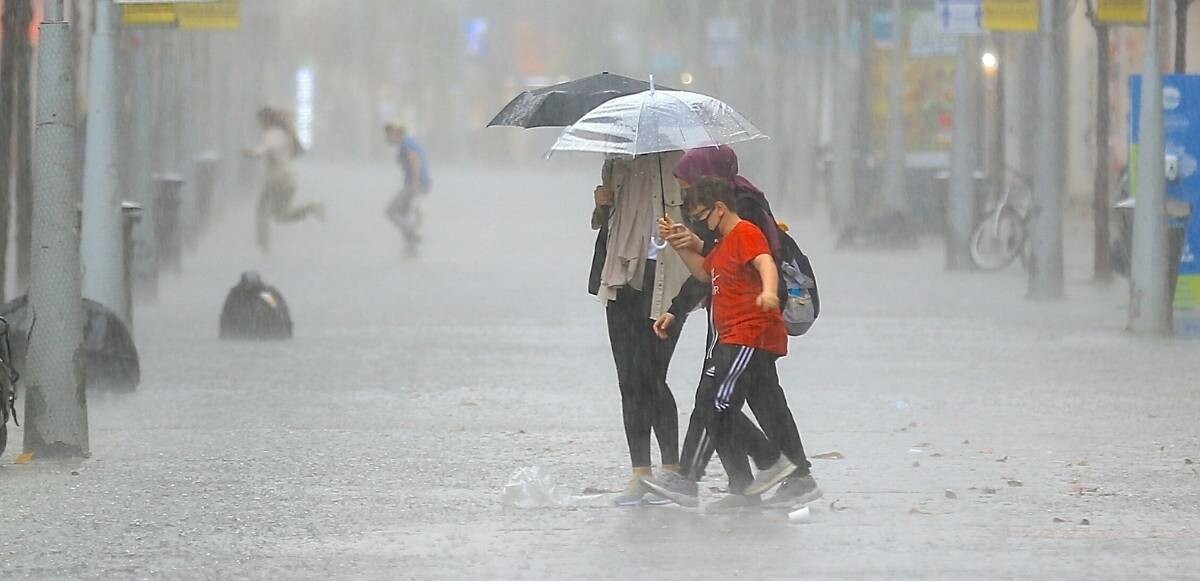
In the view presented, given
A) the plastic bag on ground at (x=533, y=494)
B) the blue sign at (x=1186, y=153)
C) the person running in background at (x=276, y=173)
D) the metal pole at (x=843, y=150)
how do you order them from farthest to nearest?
the metal pole at (x=843, y=150) < the person running in background at (x=276, y=173) < the blue sign at (x=1186, y=153) < the plastic bag on ground at (x=533, y=494)

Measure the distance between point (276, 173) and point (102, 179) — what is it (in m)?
14.9

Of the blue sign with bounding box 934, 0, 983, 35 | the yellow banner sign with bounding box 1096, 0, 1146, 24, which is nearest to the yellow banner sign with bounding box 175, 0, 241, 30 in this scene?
the yellow banner sign with bounding box 1096, 0, 1146, 24

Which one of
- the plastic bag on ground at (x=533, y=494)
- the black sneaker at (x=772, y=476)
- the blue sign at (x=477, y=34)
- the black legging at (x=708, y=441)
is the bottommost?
the plastic bag on ground at (x=533, y=494)

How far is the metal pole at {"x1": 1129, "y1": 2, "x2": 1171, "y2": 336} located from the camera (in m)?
16.9

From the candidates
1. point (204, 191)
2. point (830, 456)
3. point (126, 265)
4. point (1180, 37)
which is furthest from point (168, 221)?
point (830, 456)

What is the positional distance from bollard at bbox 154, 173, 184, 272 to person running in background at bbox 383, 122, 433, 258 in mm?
3908

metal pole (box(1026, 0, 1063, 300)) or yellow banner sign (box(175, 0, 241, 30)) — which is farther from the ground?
yellow banner sign (box(175, 0, 241, 30))

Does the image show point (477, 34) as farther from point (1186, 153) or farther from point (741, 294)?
point (741, 294)

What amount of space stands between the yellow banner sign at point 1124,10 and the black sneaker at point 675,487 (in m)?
9.52

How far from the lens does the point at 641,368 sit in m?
9.16

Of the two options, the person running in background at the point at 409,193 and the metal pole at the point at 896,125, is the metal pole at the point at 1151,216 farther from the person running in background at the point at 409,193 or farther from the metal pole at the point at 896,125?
the metal pole at the point at 896,125

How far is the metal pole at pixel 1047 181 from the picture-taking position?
21078 mm

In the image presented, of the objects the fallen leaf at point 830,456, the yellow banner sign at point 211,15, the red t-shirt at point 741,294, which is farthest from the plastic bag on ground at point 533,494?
the yellow banner sign at point 211,15

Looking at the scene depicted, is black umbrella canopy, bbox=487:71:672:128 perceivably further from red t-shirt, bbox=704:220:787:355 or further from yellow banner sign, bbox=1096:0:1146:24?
yellow banner sign, bbox=1096:0:1146:24
